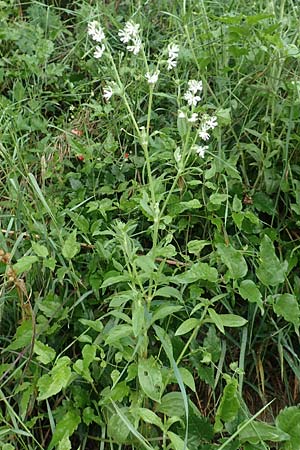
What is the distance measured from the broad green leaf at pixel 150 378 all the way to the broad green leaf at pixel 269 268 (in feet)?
1.12

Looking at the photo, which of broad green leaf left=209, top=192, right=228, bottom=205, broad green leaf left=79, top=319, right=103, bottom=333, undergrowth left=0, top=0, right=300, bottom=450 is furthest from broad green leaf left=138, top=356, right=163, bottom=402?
broad green leaf left=209, top=192, right=228, bottom=205

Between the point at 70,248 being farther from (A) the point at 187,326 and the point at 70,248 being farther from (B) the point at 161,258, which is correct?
(A) the point at 187,326

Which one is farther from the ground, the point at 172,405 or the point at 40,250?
the point at 40,250

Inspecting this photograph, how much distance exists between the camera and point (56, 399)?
4.63 ft

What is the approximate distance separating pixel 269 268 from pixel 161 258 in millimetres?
259

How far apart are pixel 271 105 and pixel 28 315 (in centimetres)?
89

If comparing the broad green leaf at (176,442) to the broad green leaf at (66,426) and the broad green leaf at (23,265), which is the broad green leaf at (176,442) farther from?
the broad green leaf at (23,265)

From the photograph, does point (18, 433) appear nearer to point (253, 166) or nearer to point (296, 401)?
point (296, 401)

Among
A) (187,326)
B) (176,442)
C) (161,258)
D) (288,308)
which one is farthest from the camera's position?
(161,258)

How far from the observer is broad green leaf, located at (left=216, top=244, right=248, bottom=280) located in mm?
1413

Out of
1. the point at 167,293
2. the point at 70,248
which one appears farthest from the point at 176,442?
the point at 70,248

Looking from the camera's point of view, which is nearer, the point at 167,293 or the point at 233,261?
the point at 167,293

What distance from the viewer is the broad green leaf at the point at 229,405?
4.18 ft

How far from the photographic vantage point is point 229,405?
4.20 ft
